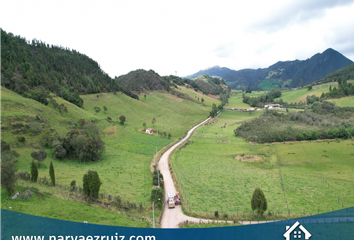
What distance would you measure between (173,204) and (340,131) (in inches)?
2714

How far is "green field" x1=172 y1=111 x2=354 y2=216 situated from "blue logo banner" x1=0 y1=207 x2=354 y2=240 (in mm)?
6387

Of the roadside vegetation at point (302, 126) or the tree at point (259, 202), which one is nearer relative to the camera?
the tree at point (259, 202)

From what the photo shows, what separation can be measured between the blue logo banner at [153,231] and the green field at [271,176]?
21.0 feet

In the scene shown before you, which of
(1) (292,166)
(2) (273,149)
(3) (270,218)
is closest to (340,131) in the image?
(2) (273,149)

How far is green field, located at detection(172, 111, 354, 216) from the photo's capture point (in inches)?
1284

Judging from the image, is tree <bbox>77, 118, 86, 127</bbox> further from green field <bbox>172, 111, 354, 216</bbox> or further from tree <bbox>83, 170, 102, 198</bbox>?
tree <bbox>83, 170, 102, 198</bbox>

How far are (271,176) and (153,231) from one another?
35.0 m

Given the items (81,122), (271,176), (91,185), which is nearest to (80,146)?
(91,185)

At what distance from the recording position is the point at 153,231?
22375 mm

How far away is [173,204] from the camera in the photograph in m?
31.9

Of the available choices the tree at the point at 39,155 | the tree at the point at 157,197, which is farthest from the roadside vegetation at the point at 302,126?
the tree at the point at 39,155

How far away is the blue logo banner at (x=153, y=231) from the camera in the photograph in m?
19.5

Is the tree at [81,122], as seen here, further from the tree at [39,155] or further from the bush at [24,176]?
the bush at [24,176]

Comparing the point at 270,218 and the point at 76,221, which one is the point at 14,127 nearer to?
the point at 76,221
